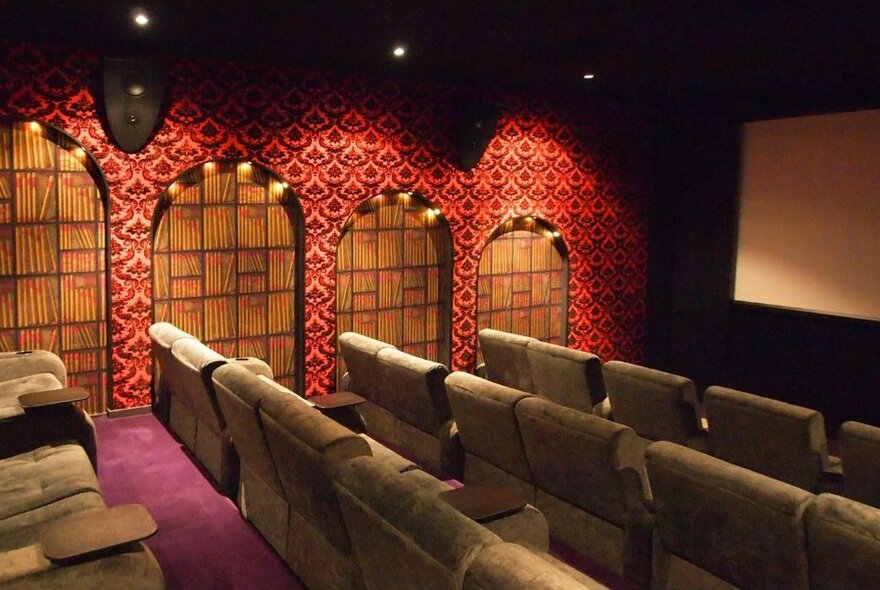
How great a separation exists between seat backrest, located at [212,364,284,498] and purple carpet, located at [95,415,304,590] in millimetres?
326

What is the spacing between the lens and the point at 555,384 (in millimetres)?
4867

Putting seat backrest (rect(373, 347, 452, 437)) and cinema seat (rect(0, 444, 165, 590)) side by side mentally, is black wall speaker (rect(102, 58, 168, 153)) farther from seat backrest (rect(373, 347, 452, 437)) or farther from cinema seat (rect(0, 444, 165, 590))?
cinema seat (rect(0, 444, 165, 590))

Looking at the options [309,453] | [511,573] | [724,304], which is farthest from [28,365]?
[724,304]

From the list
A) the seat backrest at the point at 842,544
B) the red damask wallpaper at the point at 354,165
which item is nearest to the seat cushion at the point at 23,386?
the red damask wallpaper at the point at 354,165

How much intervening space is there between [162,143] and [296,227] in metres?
1.19

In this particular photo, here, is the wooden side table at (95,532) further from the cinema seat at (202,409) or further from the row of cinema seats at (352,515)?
the cinema seat at (202,409)

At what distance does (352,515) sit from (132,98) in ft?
13.2

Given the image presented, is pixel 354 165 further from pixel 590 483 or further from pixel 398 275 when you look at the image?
pixel 590 483

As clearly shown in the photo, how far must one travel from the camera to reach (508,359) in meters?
5.30

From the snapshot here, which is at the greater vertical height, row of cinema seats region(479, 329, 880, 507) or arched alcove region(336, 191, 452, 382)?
arched alcove region(336, 191, 452, 382)

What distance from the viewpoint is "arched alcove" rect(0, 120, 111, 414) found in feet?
16.4

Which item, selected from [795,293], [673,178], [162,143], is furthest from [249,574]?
[673,178]

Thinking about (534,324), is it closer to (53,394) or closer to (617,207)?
(617,207)

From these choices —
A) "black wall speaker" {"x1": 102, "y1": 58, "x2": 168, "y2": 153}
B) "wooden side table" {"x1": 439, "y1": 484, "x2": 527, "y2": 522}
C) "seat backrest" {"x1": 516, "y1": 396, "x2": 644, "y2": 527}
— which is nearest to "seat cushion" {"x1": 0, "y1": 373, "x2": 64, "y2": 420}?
"black wall speaker" {"x1": 102, "y1": 58, "x2": 168, "y2": 153}
